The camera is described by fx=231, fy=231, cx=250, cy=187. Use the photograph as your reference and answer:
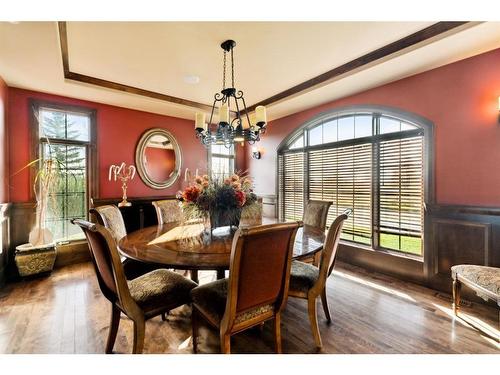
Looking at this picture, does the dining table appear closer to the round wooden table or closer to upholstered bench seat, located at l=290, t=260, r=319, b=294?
the round wooden table

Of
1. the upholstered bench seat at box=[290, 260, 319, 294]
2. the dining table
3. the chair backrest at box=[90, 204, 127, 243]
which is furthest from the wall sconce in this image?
the upholstered bench seat at box=[290, 260, 319, 294]

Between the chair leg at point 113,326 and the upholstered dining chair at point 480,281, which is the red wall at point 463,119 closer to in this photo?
the upholstered dining chair at point 480,281

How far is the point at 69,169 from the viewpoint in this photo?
138 inches

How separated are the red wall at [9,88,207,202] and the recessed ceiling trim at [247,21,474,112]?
7.60 feet

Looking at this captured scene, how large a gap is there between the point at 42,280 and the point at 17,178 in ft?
4.62

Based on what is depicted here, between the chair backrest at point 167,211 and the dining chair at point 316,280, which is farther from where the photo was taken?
the chair backrest at point 167,211

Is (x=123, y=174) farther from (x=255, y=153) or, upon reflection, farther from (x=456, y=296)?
(x=456, y=296)

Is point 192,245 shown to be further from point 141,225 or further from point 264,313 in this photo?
point 141,225

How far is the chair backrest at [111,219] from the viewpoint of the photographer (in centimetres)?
206

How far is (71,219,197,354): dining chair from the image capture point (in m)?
1.36

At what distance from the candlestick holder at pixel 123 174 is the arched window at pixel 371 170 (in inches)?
116

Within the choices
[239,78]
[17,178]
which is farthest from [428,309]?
[17,178]

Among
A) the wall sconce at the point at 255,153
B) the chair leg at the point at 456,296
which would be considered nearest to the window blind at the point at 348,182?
the chair leg at the point at 456,296

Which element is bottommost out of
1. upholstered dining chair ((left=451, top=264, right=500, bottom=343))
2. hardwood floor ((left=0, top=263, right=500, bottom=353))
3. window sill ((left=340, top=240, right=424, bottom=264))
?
hardwood floor ((left=0, top=263, right=500, bottom=353))
